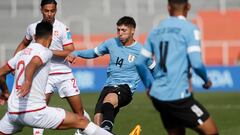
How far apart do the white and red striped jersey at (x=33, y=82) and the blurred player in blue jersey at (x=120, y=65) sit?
2581 mm

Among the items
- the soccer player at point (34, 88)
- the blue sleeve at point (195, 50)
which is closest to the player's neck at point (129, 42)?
the soccer player at point (34, 88)

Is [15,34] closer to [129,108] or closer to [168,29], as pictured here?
[129,108]

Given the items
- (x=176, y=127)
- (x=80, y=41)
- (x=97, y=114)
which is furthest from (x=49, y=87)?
(x=80, y=41)

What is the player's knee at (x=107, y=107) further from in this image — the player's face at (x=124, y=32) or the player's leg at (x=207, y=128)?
the player's leg at (x=207, y=128)

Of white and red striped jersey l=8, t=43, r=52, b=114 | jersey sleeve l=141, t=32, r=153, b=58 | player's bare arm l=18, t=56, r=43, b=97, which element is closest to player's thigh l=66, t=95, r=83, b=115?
white and red striped jersey l=8, t=43, r=52, b=114

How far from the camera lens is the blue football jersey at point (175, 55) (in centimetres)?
870

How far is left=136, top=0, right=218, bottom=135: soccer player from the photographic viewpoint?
871 cm

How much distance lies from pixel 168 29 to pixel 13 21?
1115 inches

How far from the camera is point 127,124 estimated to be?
54.2 ft

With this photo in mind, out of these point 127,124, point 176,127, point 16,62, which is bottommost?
point 127,124

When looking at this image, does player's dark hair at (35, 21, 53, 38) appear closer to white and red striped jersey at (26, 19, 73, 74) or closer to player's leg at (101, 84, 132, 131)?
player's leg at (101, 84, 132, 131)

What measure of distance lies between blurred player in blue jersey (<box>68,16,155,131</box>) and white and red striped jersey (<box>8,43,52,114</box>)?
2.58 meters

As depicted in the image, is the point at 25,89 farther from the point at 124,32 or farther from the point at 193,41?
the point at 124,32

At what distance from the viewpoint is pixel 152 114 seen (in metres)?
19.5
